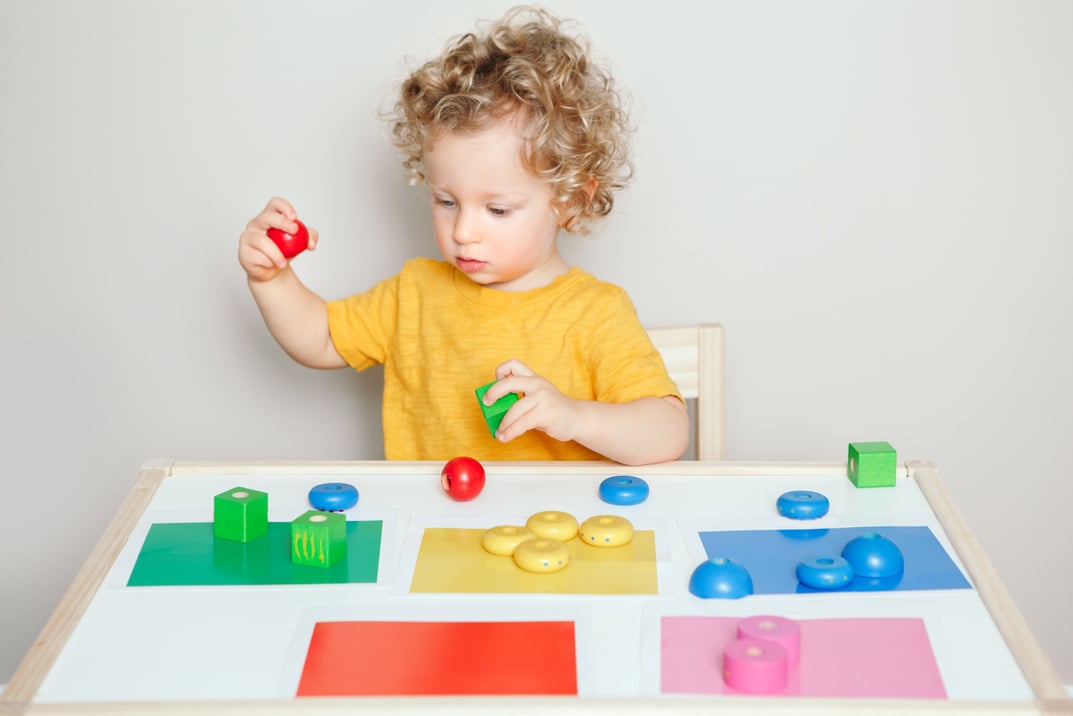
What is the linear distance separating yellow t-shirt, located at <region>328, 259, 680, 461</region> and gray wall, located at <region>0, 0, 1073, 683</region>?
0.64 ft

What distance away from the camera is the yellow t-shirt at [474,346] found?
4.17 ft

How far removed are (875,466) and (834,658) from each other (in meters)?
0.32

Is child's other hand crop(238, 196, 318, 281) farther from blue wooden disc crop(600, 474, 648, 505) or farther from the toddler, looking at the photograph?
blue wooden disc crop(600, 474, 648, 505)

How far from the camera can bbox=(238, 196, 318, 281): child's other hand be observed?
120 centimetres

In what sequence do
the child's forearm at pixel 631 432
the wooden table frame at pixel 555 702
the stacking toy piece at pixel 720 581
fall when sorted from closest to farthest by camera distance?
the wooden table frame at pixel 555 702 < the stacking toy piece at pixel 720 581 < the child's forearm at pixel 631 432

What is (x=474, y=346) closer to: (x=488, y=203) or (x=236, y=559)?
(x=488, y=203)

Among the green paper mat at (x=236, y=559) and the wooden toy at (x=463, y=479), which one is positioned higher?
the wooden toy at (x=463, y=479)

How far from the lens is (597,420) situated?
107 cm

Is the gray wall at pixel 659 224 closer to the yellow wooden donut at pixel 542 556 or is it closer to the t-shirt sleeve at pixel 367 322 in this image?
the t-shirt sleeve at pixel 367 322

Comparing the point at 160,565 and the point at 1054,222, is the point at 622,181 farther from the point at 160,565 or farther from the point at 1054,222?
the point at 160,565

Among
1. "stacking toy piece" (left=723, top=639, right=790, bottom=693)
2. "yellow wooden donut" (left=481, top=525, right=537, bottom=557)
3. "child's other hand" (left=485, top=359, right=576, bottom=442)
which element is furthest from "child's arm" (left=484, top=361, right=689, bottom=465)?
"stacking toy piece" (left=723, top=639, right=790, bottom=693)

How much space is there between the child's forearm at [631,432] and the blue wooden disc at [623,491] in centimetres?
7

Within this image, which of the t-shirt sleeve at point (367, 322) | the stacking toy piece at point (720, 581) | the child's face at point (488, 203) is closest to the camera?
the stacking toy piece at point (720, 581)

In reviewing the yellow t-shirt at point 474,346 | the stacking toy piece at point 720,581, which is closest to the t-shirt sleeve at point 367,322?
the yellow t-shirt at point 474,346
